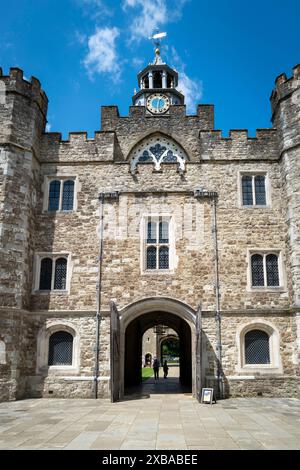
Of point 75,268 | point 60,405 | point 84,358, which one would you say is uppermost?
point 75,268

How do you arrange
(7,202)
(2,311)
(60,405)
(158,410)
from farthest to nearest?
(7,202) → (2,311) → (60,405) → (158,410)

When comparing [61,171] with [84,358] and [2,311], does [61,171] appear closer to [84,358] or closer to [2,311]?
[2,311]

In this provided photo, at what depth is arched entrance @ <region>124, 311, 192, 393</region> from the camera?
675 inches

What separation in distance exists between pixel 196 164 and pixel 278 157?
3.28 metres

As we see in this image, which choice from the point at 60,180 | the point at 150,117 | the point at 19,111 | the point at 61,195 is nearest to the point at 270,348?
the point at 61,195

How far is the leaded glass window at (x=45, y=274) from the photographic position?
14.8 metres

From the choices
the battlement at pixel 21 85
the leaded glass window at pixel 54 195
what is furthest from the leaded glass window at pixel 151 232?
the battlement at pixel 21 85

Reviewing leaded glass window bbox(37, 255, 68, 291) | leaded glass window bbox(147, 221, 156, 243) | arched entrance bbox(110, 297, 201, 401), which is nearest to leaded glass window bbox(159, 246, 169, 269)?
leaded glass window bbox(147, 221, 156, 243)

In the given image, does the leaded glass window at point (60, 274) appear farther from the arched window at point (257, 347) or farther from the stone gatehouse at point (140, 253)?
the arched window at point (257, 347)

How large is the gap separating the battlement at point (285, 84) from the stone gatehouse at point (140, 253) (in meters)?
0.05

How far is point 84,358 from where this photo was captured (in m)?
13.9

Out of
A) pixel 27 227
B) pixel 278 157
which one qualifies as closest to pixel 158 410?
pixel 27 227

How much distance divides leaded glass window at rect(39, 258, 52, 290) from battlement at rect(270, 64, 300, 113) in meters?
11.2

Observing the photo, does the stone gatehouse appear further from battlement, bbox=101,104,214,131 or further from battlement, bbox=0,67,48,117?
battlement, bbox=101,104,214,131
